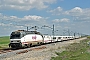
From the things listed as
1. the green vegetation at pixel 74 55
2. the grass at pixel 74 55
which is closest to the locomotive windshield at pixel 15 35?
the green vegetation at pixel 74 55

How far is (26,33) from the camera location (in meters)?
51.2

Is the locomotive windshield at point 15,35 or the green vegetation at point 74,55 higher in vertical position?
the locomotive windshield at point 15,35

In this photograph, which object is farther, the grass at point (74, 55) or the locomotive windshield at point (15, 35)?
the locomotive windshield at point (15, 35)

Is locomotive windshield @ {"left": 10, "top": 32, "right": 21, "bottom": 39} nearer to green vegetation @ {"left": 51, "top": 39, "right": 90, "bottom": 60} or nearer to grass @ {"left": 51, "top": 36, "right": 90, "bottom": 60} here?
green vegetation @ {"left": 51, "top": 39, "right": 90, "bottom": 60}

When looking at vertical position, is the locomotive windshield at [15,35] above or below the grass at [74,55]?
above

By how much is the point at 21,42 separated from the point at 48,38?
1615 inches

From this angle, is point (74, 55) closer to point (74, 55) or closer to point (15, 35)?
point (74, 55)

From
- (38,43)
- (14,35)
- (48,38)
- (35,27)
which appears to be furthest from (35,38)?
(48,38)

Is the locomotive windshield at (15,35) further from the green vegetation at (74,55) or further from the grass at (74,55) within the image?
the grass at (74,55)

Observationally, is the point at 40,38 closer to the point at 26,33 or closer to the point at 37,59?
the point at 26,33

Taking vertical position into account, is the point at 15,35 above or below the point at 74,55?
above

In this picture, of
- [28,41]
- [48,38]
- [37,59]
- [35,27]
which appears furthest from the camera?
[48,38]

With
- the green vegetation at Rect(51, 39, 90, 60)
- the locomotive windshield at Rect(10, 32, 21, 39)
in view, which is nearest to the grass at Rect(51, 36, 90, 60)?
the green vegetation at Rect(51, 39, 90, 60)

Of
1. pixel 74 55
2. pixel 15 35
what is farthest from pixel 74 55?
pixel 15 35
